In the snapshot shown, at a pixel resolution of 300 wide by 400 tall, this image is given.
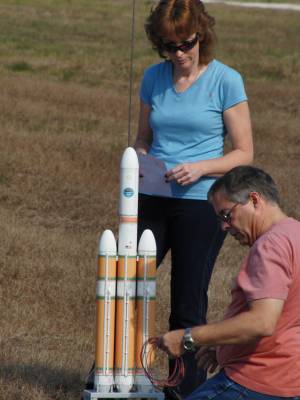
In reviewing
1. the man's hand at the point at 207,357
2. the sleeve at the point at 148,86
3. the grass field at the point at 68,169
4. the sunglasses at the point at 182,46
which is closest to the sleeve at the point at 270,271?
the man's hand at the point at 207,357

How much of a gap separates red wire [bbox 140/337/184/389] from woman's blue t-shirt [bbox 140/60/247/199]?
77cm

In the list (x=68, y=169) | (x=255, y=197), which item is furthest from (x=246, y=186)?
(x=68, y=169)

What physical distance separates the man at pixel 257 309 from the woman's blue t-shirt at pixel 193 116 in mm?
1200

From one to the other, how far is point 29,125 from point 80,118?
1.28 metres

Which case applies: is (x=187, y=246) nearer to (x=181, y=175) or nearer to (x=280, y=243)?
(x=181, y=175)

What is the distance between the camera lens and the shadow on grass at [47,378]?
6.03 m

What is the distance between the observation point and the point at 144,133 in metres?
5.73

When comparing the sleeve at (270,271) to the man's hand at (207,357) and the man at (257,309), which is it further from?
the man's hand at (207,357)

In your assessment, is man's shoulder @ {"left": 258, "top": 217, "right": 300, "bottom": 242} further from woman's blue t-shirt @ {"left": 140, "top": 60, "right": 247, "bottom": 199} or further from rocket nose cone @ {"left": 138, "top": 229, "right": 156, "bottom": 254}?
woman's blue t-shirt @ {"left": 140, "top": 60, "right": 247, "bottom": 199}

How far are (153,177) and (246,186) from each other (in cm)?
135

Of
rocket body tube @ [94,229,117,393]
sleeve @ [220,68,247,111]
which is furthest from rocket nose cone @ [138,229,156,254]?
sleeve @ [220,68,247,111]

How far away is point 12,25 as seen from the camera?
107 feet

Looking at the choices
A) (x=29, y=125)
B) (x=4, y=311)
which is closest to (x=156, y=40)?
(x=4, y=311)

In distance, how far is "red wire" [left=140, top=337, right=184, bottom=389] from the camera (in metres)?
4.87
